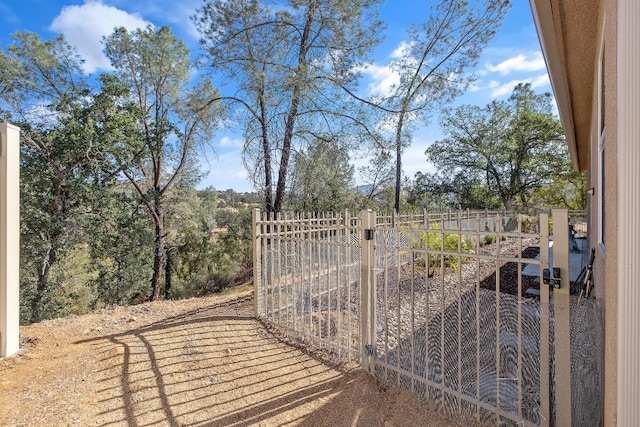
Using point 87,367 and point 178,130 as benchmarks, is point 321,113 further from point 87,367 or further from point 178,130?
point 87,367

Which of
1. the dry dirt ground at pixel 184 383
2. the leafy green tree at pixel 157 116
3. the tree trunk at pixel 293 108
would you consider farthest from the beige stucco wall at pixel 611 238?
the leafy green tree at pixel 157 116

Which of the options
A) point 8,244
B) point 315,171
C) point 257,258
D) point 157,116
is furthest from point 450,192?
point 8,244

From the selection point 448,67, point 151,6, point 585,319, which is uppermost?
point 151,6

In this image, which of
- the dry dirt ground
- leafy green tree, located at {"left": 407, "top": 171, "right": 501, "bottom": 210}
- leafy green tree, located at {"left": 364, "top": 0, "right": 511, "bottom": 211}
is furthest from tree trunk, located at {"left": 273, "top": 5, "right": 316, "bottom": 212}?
leafy green tree, located at {"left": 407, "top": 171, "right": 501, "bottom": 210}

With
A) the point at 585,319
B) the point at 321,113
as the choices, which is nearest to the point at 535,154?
the point at 321,113

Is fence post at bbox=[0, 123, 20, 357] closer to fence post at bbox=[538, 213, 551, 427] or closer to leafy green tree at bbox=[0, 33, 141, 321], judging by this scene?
fence post at bbox=[538, 213, 551, 427]

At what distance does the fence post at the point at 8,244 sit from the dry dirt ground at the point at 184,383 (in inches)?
10.9

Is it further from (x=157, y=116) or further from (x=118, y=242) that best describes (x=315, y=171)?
(x=118, y=242)

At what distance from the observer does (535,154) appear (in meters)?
20.3

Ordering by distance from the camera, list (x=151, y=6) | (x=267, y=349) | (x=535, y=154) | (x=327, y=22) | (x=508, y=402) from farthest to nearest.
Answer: (x=535, y=154), (x=151, y=6), (x=327, y=22), (x=267, y=349), (x=508, y=402)

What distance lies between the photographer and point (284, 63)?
8.90 meters

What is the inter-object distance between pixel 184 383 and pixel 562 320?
10.4 feet

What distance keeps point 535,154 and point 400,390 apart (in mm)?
22353

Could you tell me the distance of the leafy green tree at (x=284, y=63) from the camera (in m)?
8.77
